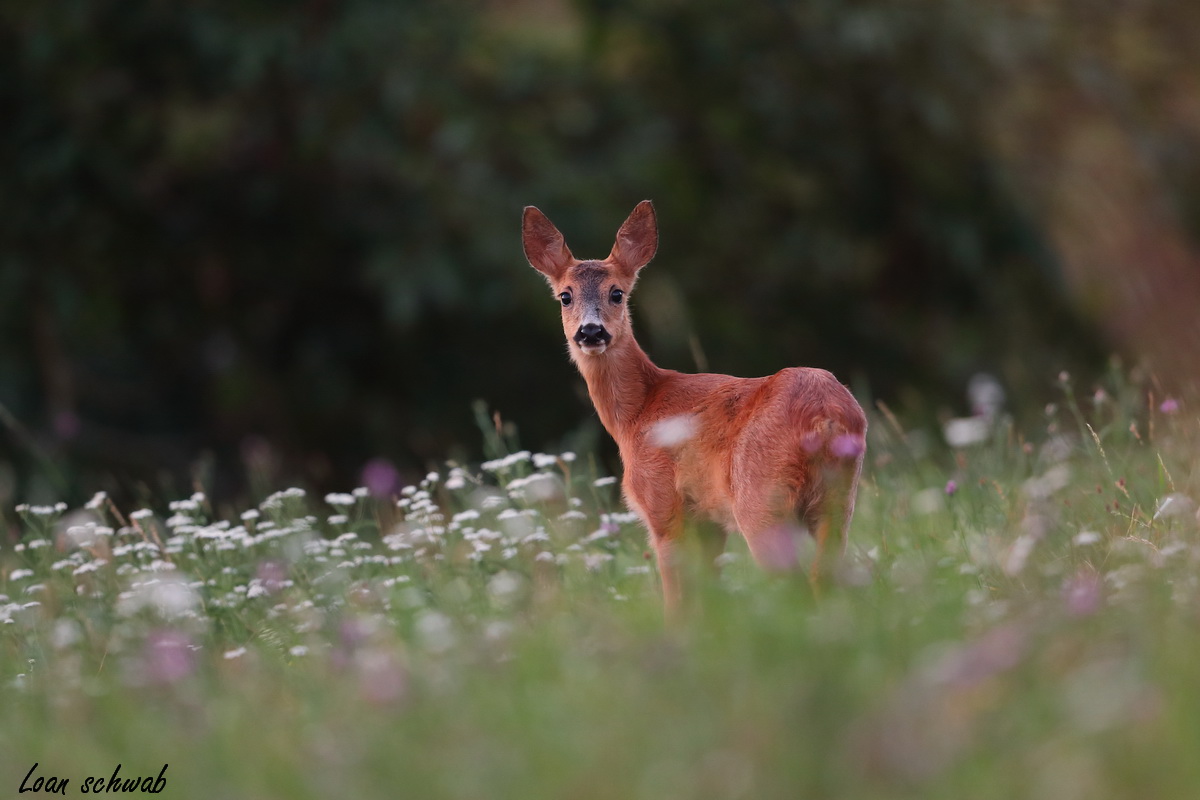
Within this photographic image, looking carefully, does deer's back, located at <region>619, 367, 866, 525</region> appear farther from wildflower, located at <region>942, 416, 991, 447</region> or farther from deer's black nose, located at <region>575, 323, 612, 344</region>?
wildflower, located at <region>942, 416, 991, 447</region>

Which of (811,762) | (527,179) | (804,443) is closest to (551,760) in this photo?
(811,762)

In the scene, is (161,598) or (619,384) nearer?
(161,598)

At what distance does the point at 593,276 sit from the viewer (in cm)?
564

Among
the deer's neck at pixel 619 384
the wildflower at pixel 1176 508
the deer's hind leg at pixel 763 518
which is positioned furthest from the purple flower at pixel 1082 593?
the deer's neck at pixel 619 384

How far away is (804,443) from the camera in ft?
14.2

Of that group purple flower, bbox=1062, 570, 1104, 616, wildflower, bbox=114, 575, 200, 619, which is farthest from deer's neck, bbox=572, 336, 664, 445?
purple flower, bbox=1062, 570, 1104, 616

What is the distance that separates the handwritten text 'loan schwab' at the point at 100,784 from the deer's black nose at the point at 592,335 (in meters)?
2.56

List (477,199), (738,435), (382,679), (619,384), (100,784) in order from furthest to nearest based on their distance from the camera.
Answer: (477,199) → (619,384) → (738,435) → (100,784) → (382,679)

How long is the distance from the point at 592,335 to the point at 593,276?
397 mm

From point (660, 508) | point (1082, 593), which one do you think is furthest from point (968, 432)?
point (1082, 593)

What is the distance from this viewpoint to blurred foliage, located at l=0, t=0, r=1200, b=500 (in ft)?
36.3

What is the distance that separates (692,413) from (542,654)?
1864 mm

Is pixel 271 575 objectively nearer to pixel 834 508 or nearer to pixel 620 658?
pixel 834 508

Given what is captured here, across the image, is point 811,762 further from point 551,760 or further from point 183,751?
point 183,751
